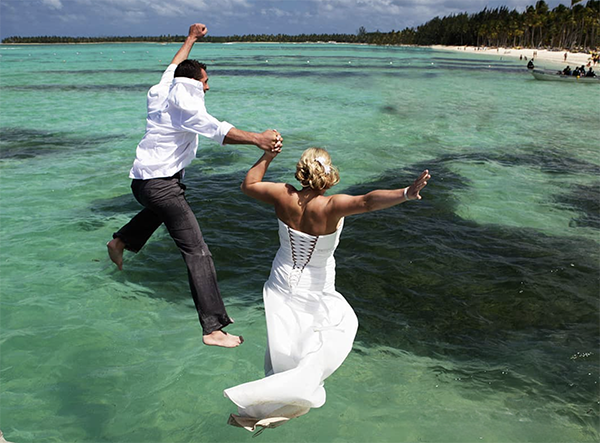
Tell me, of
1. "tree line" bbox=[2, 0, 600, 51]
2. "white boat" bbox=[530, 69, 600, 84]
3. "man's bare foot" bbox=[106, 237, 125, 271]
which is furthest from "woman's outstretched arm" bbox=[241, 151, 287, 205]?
"tree line" bbox=[2, 0, 600, 51]

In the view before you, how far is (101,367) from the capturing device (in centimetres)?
543

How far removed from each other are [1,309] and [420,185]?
5.93 m

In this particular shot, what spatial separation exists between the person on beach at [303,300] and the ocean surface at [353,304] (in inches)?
51.6

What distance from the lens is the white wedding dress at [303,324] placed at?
3.46 meters

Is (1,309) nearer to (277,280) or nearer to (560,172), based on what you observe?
(277,280)

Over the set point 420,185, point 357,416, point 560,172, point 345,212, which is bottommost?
point 357,416

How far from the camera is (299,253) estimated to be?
377cm

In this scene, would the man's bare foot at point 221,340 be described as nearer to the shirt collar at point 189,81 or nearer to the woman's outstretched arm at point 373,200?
the woman's outstretched arm at point 373,200

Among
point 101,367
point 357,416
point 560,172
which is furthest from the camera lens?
point 560,172

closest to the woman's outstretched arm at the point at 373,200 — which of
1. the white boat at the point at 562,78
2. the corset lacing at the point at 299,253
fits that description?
the corset lacing at the point at 299,253

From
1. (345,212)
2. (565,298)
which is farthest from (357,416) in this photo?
(565,298)

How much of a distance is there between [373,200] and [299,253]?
2.44 feet

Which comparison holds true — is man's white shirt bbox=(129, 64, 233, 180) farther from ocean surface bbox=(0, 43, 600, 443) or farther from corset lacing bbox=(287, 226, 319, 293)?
ocean surface bbox=(0, 43, 600, 443)

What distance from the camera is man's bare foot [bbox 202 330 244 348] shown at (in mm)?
4305
